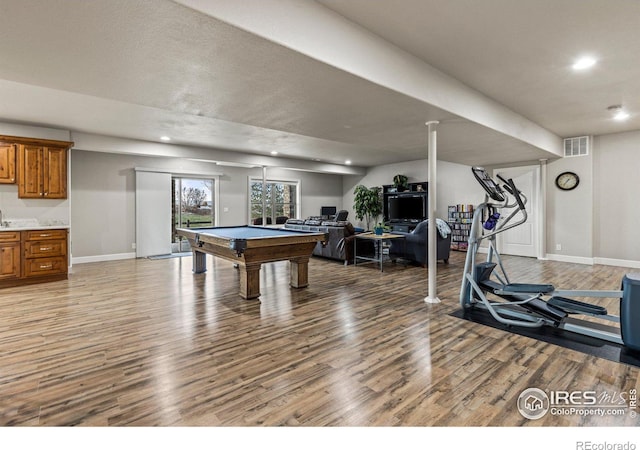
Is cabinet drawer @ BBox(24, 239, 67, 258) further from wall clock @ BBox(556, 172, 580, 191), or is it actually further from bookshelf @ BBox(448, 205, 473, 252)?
wall clock @ BBox(556, 172, 580, 191)

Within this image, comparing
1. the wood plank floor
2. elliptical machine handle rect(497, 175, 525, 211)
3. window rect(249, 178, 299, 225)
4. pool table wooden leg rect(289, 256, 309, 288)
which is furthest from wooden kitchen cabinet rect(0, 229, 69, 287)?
elliptical machine handle rect(497, 175, 525, 211)

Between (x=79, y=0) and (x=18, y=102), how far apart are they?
3.71 m

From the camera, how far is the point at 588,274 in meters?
5.48

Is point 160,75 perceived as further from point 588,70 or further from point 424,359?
point 588,70

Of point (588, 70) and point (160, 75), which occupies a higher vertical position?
point (588, 70)

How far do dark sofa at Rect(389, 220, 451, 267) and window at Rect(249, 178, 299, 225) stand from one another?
4.25 metres

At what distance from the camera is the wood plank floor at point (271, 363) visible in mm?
1790

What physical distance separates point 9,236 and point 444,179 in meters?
9.42

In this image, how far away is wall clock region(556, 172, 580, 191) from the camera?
6.64m

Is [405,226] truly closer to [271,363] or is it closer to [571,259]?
[571,259]

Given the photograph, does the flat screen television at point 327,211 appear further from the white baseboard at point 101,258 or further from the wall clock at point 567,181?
the wall clock at point 567,181

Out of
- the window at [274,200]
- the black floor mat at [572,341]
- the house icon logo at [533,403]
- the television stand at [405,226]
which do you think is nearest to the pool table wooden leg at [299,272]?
the black floor mat at [572,341]

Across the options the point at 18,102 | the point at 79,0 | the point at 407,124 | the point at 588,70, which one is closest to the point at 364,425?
the point at 79,0

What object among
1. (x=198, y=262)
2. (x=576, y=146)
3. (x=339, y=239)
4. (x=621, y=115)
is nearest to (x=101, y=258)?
(x=198, y=262)
